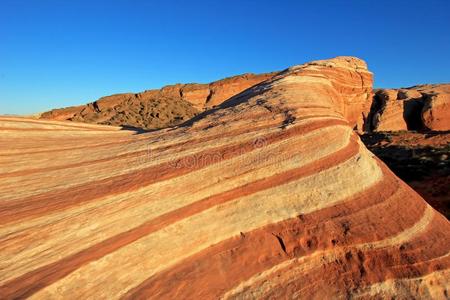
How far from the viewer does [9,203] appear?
3391 millimetres

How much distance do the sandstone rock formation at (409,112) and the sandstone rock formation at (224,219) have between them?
32.7 meters

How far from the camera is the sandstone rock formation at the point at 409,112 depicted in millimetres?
33487

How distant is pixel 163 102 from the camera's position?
130 ft

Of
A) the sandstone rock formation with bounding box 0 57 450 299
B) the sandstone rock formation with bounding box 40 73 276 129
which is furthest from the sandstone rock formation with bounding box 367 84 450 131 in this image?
the sandstone rock formation with bounding box 0 57 450 299

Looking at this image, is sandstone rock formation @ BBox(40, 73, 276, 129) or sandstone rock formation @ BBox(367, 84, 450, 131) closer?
sandstone rock formation @ BBox(367, 84, 450, 131)

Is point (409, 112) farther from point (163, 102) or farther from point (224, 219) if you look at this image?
point (224, 219)

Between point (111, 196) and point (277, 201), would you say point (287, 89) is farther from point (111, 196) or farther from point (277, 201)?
point (111, 196)

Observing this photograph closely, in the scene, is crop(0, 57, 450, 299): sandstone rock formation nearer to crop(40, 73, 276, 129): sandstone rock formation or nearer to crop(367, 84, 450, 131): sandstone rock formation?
crop(40, 73, 276, 129): sandstone rock formation

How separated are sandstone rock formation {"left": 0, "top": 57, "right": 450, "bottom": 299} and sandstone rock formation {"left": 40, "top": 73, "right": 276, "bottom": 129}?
31897 mm

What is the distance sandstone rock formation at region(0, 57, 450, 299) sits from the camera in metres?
2.93

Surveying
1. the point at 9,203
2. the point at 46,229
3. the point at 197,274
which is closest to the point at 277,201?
the point at 197,274

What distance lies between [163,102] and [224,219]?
37309 millimetres

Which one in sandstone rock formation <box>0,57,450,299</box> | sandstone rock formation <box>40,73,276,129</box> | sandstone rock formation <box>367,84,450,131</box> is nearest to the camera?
sandstone rock formation <box>0,57,450,299</box>

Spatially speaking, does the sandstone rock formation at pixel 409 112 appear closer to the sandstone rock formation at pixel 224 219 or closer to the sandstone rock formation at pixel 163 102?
the sandstone rock formation at pixel 163 102
